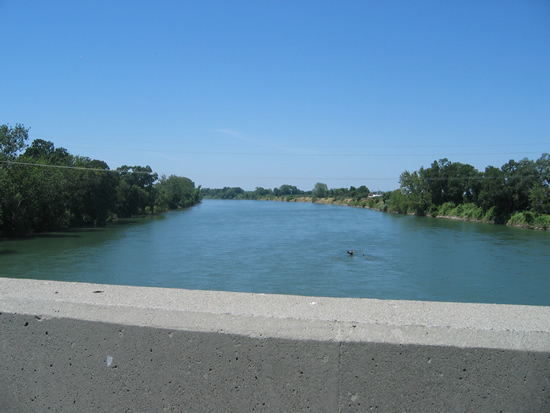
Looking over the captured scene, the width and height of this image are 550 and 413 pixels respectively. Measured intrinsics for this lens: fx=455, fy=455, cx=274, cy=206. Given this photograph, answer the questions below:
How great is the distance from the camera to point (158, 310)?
215 centimetres

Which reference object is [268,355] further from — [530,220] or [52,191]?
[530,220]

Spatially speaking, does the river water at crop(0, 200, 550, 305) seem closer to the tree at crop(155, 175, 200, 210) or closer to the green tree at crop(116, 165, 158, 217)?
the green tree at crop(116, 165, 158, 217)

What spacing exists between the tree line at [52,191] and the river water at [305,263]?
2839mm

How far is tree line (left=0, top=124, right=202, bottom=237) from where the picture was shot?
43375 millimetres

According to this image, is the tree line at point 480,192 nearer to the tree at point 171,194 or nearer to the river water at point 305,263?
the river water at point 305,263

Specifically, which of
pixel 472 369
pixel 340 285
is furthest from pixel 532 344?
pixel 340 285

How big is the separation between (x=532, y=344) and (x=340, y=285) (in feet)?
79.6

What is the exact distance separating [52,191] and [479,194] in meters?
64.2

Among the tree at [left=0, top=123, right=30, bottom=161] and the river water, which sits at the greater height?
the tree at [left=0, top=123, right=30, bottom=161]

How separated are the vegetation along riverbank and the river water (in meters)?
15.5

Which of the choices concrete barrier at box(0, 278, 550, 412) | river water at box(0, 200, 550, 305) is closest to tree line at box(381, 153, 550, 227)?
river water at box(0, 200, 550, 305)

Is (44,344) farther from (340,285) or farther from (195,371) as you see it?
(340,285)

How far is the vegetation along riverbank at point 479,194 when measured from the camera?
63.7 m

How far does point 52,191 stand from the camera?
4831 centimetres
